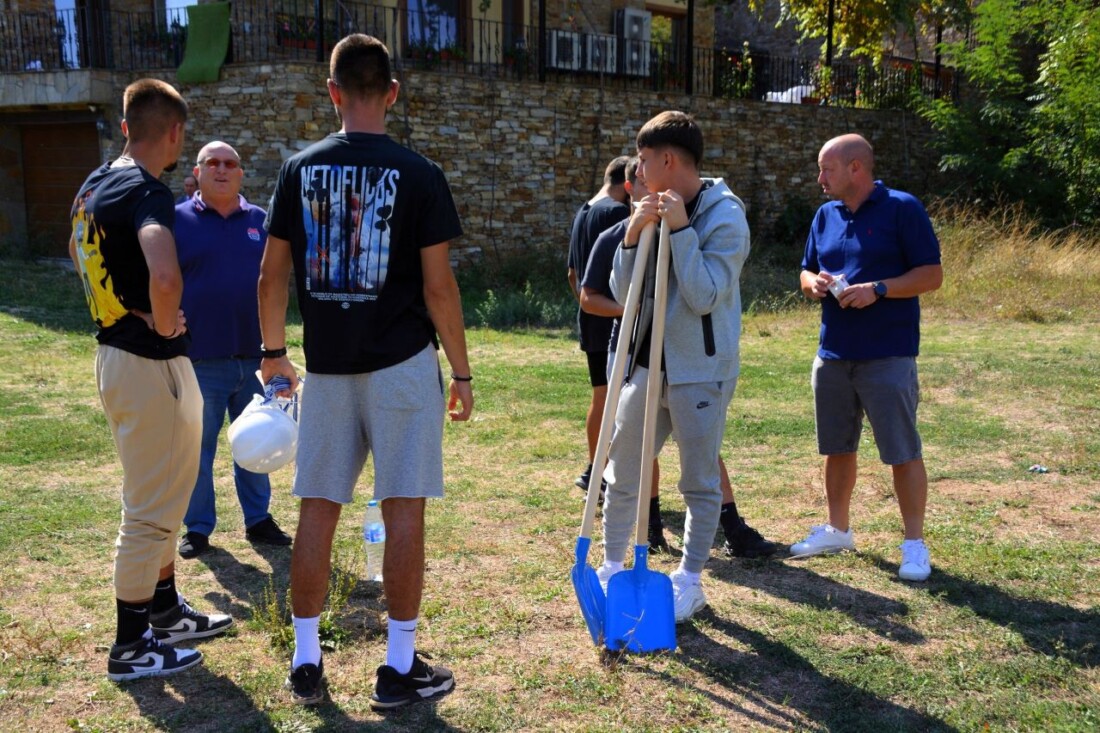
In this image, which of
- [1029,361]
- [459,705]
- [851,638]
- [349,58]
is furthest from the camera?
[1029,361]

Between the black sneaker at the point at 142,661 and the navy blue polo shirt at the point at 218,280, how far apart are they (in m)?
1.74

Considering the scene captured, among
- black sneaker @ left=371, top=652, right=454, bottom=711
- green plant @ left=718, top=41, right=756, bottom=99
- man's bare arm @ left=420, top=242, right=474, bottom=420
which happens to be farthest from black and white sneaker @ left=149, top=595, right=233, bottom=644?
green plant @ left=718, top=41, right=756, bottom=99

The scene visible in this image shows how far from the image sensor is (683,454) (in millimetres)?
3932

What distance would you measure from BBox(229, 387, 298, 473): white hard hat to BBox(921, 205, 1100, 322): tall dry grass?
11.2m

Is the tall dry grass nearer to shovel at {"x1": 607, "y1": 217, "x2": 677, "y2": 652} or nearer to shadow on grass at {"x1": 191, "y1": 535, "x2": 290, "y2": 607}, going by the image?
shovel at {"x1": 607, "y1": 217, "x2": 677, "y2": 652}

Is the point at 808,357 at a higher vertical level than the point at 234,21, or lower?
lower

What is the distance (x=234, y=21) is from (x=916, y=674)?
15.8 metres

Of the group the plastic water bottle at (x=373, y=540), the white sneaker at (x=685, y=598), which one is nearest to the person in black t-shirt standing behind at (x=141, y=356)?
the plastic water bottle at (x=373, y=540)

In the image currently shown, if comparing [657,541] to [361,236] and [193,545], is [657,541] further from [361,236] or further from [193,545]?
[361,236]

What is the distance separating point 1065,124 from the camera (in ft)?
61.4

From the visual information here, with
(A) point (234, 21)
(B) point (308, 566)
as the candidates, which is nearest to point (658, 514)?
(B) point (308, 566)

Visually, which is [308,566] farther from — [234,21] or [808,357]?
[234,21]

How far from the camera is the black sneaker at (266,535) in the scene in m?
5.17

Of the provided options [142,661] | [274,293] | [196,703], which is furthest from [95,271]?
[196,703]
